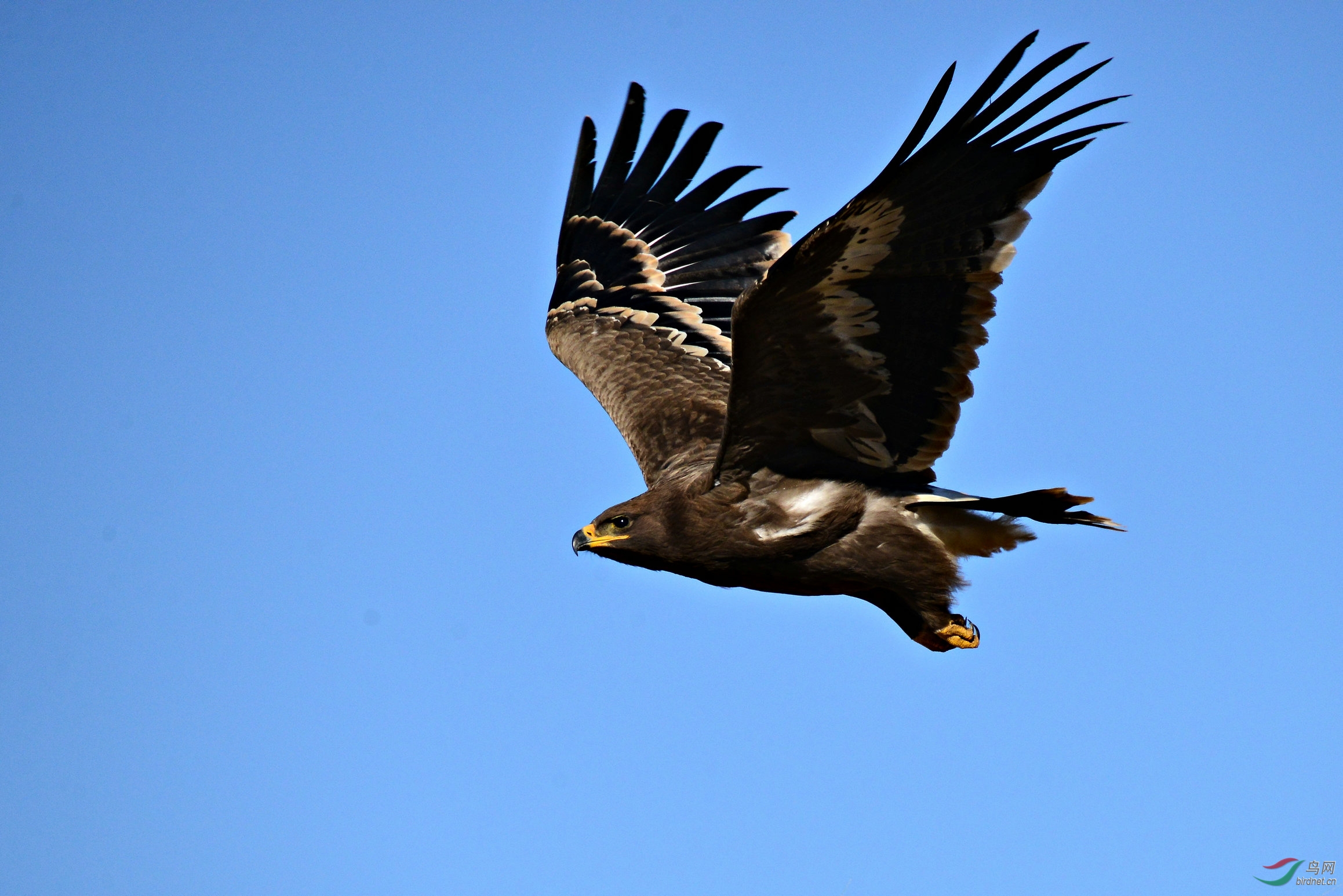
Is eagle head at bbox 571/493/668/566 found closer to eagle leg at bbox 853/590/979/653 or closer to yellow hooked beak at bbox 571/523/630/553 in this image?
yellow hooked beak at bbox 571/523/630/553

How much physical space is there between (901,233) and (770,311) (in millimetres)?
618

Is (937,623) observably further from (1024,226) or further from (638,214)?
(638,214)

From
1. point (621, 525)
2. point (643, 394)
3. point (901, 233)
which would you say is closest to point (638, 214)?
point (643, 394)

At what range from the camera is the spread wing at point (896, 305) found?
16.3 ft

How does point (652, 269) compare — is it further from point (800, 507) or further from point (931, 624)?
point (931, 624)

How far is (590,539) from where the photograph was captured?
20.2 feet

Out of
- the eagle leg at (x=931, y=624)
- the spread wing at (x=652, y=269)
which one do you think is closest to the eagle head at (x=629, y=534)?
the eagle leg at (x=931, y=624)

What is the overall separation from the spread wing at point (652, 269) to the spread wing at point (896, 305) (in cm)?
167

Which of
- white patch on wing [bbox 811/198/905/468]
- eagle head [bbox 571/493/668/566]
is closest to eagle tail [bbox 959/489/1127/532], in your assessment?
white patch on wing [bbox 811/198/905/468]

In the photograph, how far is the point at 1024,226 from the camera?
16.9 ft

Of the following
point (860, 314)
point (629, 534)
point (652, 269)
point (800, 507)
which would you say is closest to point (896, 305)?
point (860, 314)

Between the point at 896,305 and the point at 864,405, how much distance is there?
1.95 ft

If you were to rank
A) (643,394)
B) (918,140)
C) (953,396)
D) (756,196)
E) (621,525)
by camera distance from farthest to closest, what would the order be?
(756,196) → (643,394) → (621,525) → (953,396) → (918,140)

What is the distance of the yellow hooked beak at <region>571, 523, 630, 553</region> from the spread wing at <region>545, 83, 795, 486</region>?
4.47 feet
